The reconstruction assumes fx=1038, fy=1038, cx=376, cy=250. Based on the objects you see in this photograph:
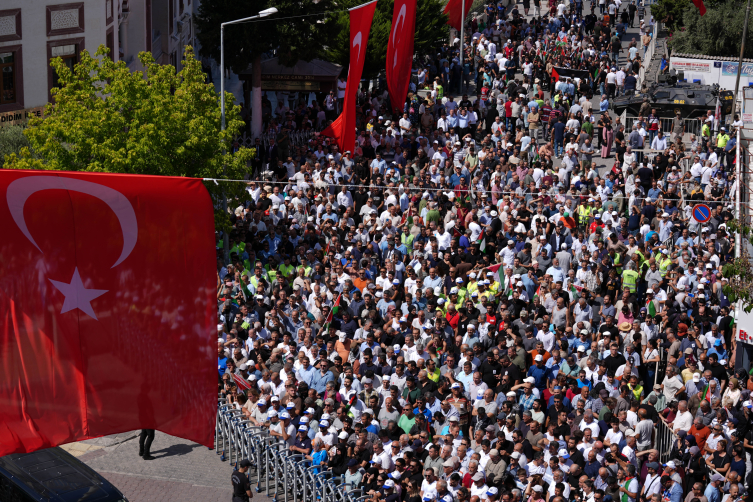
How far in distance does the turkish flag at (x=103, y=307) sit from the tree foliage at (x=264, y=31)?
93.6 feet

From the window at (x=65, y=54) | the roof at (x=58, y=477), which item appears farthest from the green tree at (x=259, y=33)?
the roof at (x=58, y=477)

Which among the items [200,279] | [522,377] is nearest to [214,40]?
[522,377]

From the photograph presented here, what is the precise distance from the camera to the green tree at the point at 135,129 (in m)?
24.8

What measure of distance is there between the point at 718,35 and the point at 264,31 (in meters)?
28.0

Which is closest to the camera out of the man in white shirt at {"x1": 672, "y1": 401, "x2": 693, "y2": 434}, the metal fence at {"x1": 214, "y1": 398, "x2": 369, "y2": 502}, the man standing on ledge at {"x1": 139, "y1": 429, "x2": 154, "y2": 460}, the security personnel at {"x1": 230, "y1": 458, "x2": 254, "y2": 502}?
the security personnel at {"x1": 230, "y1": 458, "x2": 254, "y2": 502}

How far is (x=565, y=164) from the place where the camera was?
2691 cm

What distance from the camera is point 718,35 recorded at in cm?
5350

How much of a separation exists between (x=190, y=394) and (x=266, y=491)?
973 cm

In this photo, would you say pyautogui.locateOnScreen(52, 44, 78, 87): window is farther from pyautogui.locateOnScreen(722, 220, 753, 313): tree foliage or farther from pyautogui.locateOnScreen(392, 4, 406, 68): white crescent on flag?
pyautogui.locateOnScreen(722, 220, 753, 313): tree foliage

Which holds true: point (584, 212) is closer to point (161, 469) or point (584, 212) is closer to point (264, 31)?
point (161, 469)

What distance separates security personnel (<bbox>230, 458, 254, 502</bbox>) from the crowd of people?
1220 mm

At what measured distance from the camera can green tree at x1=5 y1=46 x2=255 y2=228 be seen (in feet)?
81.3

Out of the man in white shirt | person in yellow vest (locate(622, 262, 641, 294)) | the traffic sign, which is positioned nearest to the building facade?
person in yellow vest (locate(622, 262, 641, 294))

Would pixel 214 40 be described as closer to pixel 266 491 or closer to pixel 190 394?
pixel 266 491
